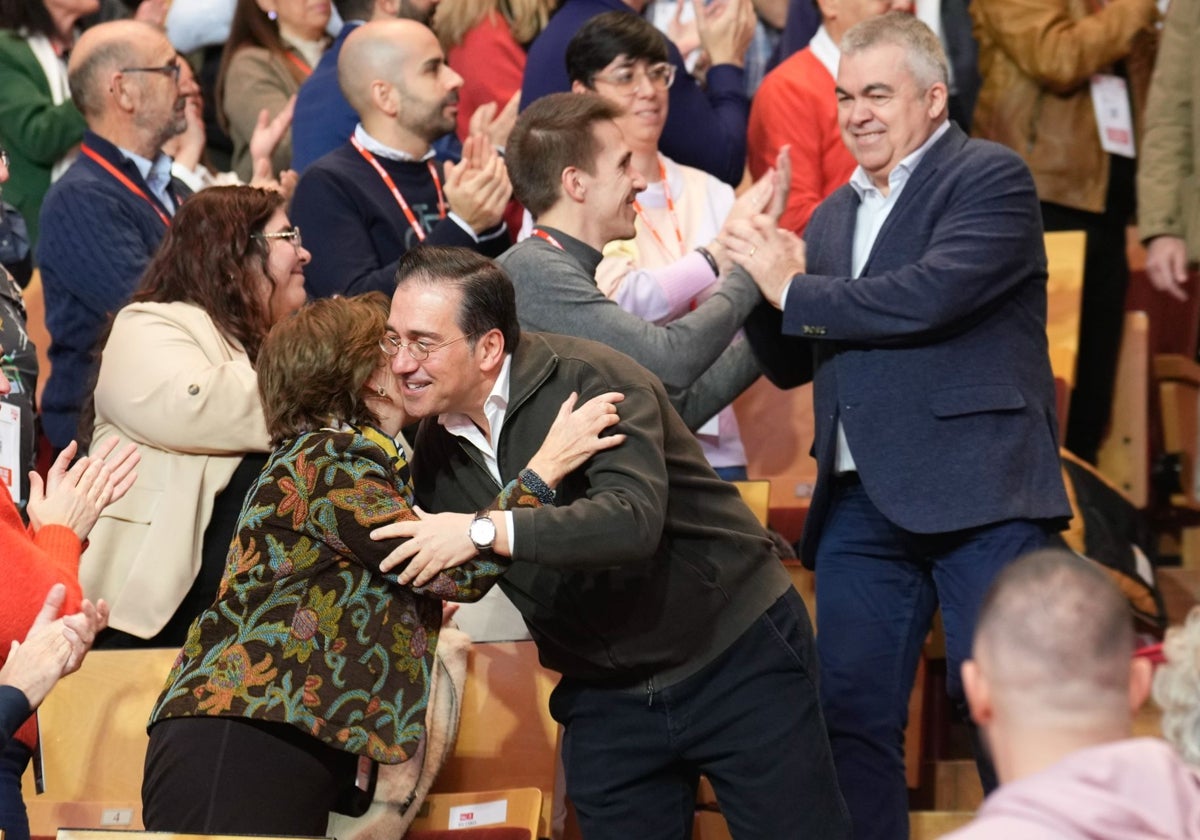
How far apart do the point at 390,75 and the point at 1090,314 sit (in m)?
2.32

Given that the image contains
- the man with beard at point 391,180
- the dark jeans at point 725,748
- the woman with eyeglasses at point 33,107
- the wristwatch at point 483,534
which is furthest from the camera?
the woman with eyeglasses at point 33,107

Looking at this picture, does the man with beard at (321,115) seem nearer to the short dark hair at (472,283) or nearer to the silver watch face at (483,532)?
the short dark hair at (472,283)

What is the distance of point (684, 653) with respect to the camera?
129 inches

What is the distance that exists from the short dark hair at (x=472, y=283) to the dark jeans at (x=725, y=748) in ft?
2.33

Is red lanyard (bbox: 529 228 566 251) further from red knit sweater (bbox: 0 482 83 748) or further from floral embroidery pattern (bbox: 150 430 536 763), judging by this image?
red knit sweater (bbox: 0 482 83 748)

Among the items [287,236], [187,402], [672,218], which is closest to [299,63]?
[672,218]

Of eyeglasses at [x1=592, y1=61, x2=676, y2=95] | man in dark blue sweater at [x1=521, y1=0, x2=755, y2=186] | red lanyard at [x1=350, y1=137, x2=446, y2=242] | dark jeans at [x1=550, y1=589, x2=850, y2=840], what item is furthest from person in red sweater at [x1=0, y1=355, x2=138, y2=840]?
man in dark blue sweater at [x1=521, y1=0, x2=755, y2=186]

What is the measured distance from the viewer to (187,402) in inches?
157

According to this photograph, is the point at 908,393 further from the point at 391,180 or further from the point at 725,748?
the point at 391,180

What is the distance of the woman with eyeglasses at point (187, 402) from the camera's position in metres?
4.01

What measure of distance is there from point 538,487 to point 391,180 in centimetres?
209

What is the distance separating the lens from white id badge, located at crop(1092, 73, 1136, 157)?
5.51 meters

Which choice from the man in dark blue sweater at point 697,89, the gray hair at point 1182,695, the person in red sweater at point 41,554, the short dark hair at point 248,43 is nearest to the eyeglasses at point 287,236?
the person in red sweater at point 41,554

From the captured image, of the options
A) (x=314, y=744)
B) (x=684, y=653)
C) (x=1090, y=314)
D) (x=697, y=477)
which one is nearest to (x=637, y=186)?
(x=697, y=477)
